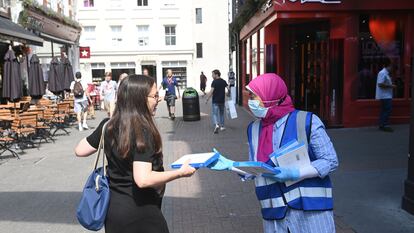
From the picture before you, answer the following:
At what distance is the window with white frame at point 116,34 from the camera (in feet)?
142

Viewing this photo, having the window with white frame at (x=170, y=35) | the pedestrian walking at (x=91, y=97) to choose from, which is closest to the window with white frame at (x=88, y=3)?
the window with white frame at (x=170, y=35)

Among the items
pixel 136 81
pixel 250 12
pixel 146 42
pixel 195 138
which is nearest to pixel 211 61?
pixel 146 42

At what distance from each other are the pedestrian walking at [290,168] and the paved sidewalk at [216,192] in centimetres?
234

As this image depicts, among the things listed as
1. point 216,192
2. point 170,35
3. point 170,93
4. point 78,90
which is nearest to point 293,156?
point 216,192

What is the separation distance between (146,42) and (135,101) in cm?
4146

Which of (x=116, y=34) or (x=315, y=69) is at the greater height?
(x=116, y=34)

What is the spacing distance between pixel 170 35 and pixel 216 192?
3777 cm

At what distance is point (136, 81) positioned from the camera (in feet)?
9.28

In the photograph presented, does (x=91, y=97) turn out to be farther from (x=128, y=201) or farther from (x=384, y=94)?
(x=128, y=201)

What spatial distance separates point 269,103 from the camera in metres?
2.93

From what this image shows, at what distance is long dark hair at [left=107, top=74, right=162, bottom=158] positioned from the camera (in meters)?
2.72

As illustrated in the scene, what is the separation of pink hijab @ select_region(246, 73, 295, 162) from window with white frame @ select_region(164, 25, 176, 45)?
41.2m

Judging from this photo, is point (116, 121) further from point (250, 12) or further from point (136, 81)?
point (250, 12)

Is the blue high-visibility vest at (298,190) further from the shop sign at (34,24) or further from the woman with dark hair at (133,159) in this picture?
the shop sign at (34,24)
